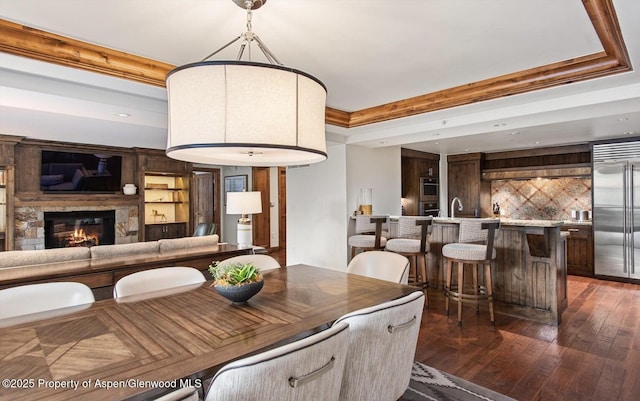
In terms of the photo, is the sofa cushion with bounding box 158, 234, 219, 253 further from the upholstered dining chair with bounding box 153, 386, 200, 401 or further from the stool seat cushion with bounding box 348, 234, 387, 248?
the upholstered dining chair with bounding box 153, 386, 200, 401

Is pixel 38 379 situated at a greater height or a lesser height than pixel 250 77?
lesser

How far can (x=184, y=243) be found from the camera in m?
3.62

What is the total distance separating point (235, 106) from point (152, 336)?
964 millimetres

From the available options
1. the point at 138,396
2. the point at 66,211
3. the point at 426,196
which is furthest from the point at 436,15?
the point at 66,211

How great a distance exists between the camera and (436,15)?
81.7 inches

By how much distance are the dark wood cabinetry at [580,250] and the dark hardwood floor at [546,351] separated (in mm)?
1450

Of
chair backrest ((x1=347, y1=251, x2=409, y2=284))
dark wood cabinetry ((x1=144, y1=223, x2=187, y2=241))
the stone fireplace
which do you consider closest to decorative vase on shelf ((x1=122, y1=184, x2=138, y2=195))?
the stone fireplace

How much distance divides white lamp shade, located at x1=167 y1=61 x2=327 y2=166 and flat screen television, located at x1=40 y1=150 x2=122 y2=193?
19.8 ft

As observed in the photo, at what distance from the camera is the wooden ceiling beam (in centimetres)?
214

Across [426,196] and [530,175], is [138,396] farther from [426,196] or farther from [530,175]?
[530,175]

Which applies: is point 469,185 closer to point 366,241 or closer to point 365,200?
point 365,200

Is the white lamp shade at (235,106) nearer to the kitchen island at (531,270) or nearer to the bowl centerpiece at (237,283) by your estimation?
the bowl centerpiece at (237,283)

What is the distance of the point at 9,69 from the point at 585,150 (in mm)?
7523

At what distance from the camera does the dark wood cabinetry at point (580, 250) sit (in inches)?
217
